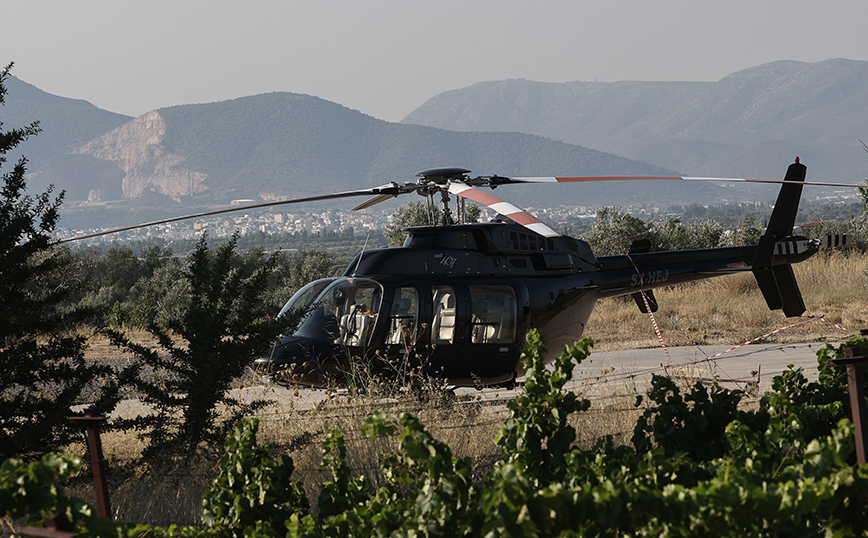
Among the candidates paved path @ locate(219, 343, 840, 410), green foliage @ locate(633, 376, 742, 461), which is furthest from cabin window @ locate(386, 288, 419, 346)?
green foliage @ locate(633, 376, 742, 461)

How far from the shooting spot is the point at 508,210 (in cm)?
630

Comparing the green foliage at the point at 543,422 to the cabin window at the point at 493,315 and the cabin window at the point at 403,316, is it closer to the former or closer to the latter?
the cabin window at the point at 403,316

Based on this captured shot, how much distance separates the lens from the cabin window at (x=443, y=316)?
321 inches

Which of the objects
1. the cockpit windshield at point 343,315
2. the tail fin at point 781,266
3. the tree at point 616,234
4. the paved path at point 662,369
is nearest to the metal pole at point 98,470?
the cockpit windshield at point 343,315

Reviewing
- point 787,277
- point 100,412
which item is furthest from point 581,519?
point 787,277

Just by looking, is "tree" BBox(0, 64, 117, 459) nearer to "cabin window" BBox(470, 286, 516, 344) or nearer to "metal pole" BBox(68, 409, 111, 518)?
"metal pole" BBox(68, 409, 111, 518)

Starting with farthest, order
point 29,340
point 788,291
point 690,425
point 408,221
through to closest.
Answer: point 408,221, point 788,291, point 29,340, point 690,425

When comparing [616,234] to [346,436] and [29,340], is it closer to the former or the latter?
[346,436]

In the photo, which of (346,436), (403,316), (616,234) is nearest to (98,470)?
(346,436)

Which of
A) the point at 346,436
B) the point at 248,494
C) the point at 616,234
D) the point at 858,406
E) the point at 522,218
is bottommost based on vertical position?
the point at 346,436

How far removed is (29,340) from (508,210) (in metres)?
4.01

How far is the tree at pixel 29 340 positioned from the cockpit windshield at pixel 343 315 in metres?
2.58

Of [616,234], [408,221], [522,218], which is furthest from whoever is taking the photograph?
[408,221]

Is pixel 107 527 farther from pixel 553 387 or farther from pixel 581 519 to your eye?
pixel 553 387
